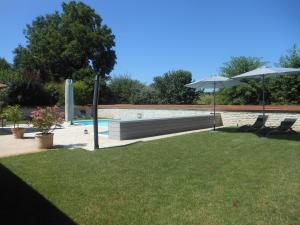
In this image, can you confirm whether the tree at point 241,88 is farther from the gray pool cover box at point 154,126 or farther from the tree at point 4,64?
the tree at point 4,64

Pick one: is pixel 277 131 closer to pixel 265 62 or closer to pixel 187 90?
pixel 265 62

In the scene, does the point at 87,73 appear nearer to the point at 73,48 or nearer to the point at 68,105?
the point at 73,48

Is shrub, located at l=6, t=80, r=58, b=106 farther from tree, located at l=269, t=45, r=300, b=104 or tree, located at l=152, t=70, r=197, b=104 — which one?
tree, located at l=269, t=45, r=300, b=104

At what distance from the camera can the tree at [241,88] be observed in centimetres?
2203

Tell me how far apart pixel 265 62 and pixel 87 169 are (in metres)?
21.5

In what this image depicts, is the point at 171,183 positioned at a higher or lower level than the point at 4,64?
lower

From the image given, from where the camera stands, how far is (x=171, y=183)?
5.87 m

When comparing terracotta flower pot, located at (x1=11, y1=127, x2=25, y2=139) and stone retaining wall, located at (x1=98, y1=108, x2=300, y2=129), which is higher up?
→ stone retaining wall, located at (x1=98, y1=108, x2=300, y2=129)

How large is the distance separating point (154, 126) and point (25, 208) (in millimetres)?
9228

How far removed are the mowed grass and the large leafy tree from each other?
91.0ft

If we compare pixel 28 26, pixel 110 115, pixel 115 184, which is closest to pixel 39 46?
pixel 28 26

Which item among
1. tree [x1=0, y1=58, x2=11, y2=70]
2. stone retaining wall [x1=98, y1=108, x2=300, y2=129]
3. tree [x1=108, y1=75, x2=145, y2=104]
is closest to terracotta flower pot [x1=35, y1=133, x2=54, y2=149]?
stone retaining wall [x1=98, y1=108, x2=300, y2=129]

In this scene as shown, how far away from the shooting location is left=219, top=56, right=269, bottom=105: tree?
22.0 m

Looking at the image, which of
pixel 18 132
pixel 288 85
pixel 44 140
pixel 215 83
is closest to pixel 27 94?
pixel 18 132
